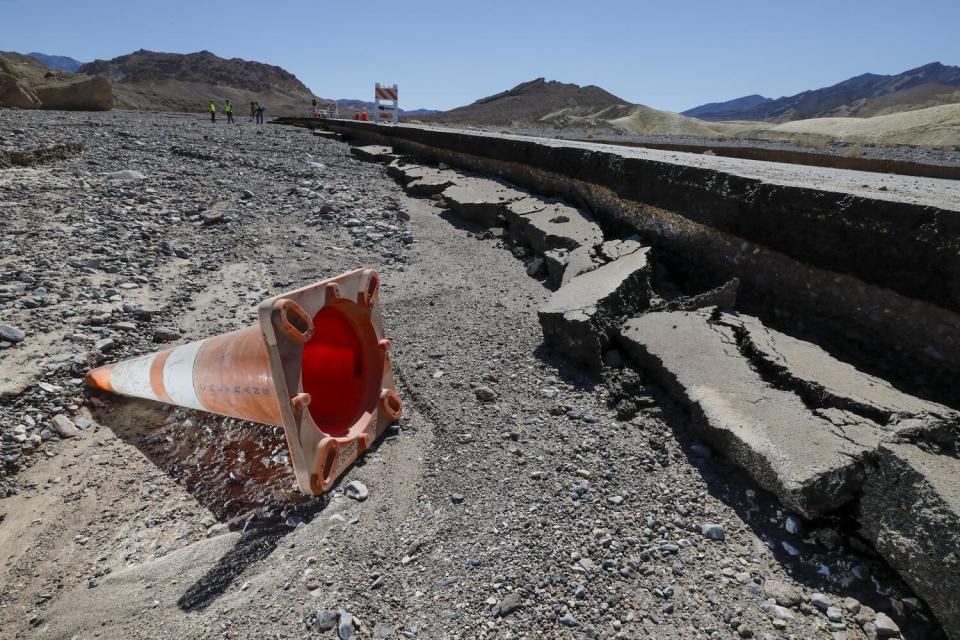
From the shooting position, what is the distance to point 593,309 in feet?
8.57

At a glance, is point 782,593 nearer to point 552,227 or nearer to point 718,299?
point 718,299

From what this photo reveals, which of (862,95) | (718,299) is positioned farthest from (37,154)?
(862,95)

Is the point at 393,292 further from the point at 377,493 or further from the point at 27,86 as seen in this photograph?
the point at 27,86

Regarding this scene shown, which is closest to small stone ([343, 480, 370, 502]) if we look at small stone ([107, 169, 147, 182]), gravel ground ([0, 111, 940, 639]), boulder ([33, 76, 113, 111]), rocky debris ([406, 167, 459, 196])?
gravel ground ([0, 111, 940, 639])

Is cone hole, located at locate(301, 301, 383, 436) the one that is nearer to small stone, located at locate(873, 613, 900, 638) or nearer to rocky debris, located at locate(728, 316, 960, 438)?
rocky debris, located at locate(728, 316, 960, 438)

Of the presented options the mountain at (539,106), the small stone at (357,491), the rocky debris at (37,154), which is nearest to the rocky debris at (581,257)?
the small stone at (357,491)

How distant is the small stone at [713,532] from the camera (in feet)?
5.47

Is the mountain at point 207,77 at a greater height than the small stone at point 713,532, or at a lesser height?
greater

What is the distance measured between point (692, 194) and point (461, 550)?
8.71 feet

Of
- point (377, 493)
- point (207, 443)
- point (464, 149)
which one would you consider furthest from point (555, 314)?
point (464, 149)

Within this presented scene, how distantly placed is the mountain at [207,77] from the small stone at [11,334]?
170 ft

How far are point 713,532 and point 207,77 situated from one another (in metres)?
73.2

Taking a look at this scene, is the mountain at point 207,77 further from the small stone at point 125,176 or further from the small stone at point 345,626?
the small stone at point 345,626

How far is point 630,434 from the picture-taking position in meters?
2.17
